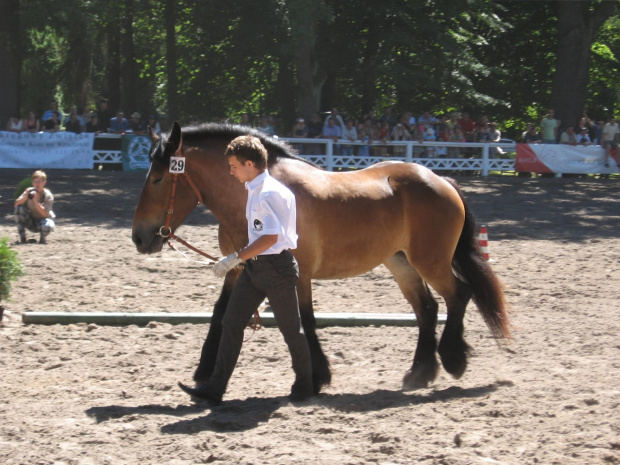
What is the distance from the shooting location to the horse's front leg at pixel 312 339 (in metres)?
5.94

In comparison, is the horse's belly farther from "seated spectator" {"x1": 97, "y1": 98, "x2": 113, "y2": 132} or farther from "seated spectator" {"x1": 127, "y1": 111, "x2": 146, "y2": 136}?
"seated spectator" {"x1": 97, "y1": 98, "x2": 113, "y2": 132}

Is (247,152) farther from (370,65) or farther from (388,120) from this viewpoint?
(370,65)

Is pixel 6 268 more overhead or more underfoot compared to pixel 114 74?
more underfoot

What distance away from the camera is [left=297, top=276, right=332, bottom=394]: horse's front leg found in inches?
234

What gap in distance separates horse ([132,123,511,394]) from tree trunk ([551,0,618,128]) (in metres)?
19.7

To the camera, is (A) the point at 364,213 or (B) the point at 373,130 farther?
(B) the point at 373,130

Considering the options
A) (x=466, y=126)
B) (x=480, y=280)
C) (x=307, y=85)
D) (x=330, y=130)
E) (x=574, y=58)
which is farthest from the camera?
(x=574, y=58)

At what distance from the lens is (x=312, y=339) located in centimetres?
604

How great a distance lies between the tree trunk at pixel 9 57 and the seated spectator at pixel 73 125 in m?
2.03

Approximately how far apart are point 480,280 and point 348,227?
1205 millimetres

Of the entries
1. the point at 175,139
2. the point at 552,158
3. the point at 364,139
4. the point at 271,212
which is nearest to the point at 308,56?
the point at 364,139

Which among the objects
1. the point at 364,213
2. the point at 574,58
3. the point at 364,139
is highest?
the point at 574,58

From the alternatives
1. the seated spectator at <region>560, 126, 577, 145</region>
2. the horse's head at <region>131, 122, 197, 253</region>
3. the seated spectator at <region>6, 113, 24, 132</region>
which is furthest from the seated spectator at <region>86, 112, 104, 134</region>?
the horse's head at <region>131, 122, 197, 253</region>

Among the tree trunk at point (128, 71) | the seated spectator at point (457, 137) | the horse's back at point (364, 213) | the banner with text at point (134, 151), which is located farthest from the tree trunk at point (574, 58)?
the horse's back at point (364, 213)
